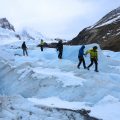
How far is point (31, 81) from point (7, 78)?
16.2ft

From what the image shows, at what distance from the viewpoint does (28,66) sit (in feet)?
99.1

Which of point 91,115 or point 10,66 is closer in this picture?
point 91,115

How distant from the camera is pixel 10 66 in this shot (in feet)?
107

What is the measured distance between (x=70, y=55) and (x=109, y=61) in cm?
570

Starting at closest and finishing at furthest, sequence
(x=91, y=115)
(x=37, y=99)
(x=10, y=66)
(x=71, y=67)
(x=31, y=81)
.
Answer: (x=91, y=115)
(x=37, y=99)
(x=31, y=81)
(x=71, y=67)
(x=10, y=66)

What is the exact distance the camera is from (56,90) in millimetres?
23516

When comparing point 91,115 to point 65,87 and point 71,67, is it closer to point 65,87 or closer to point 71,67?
point 65,87

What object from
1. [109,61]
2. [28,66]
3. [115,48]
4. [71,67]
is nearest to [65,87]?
[71,67]

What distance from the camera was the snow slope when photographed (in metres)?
18.3

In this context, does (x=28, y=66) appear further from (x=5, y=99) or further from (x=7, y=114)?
(x=7, y=114)

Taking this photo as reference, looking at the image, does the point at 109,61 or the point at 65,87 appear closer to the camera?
the point at 65,87

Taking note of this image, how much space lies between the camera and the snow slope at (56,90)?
60.0 feet

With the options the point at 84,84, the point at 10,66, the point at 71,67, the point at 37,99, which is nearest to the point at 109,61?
the point at 71,67

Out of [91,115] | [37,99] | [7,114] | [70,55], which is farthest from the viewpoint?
[70,55]
